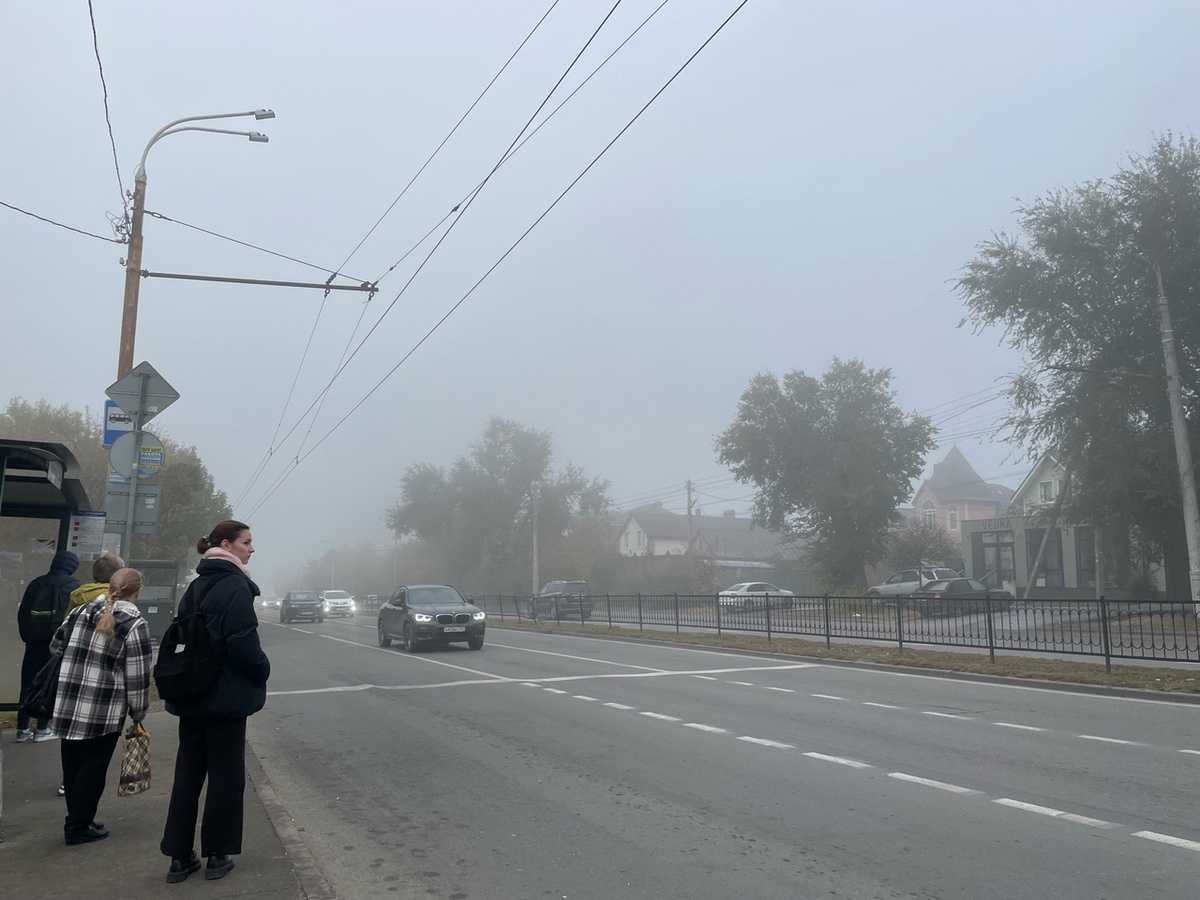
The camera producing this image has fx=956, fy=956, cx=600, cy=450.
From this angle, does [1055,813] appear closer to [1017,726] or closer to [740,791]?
[740,791]

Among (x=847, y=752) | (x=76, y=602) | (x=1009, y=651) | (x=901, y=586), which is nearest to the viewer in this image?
(x=76, y=602)

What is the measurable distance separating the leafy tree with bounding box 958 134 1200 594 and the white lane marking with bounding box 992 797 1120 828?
27.9m

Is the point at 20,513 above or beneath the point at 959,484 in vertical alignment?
beneath

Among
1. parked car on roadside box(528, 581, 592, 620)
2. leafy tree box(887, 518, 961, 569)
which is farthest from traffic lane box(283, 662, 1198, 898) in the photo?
leafy tree box(887, 518, 961, 569)

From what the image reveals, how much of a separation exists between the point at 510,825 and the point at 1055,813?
12.2 ft

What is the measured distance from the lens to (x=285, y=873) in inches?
206

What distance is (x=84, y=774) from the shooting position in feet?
18.6

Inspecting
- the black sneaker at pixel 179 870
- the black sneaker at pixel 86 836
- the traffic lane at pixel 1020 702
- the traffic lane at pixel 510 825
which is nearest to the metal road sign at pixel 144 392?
the traffic lane at pixel 510 825

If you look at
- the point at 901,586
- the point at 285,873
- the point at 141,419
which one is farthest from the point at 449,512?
the point at 285,873

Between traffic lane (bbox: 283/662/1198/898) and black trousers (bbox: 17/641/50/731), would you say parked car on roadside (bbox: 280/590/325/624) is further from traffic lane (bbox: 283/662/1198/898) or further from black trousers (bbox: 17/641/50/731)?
traffic lane (bbox: 283/662/1198/898)

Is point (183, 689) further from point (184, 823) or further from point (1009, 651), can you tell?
point (1009, 651)

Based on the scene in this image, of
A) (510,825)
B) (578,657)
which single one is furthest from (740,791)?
(578,657)

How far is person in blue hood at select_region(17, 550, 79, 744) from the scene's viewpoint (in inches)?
344

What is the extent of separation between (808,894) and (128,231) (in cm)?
1381
